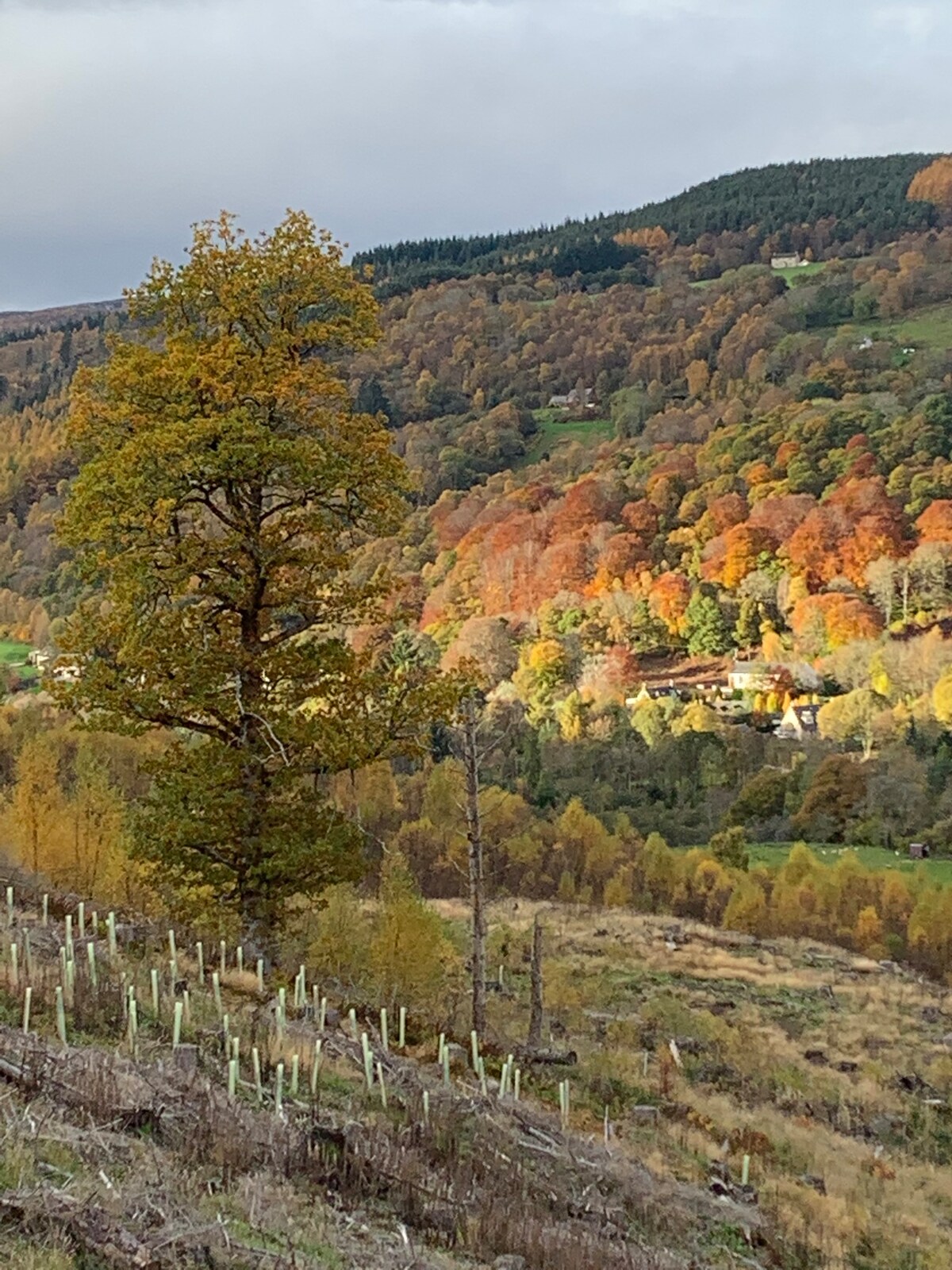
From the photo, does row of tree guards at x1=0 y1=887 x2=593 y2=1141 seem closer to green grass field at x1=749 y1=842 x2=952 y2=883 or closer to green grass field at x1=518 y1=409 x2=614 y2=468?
green grass field at x1=749 y1=842 x2=952 y2=883

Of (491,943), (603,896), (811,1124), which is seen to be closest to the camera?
(811,1124)

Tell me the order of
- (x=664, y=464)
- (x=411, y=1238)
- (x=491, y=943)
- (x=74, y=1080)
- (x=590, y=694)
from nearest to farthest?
(x=411, y=1238) < (x=74, y=1080) < (x=491, y=943) < (x=590, y=694) < (x=664, y=464)

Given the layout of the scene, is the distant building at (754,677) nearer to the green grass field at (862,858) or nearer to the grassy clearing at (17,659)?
the green grass field at (862,858)

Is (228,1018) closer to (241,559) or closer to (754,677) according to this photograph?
(241,559)

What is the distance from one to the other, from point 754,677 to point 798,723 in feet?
33.8

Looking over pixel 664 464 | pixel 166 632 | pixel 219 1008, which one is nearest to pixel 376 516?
pixel 166 632

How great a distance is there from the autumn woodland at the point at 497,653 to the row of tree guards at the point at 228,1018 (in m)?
1.64

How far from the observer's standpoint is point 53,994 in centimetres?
875

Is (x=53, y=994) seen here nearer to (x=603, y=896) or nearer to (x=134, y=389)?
(x=134, y=389)

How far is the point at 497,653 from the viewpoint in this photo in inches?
3893

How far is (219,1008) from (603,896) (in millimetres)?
41631

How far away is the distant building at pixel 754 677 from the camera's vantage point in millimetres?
83875

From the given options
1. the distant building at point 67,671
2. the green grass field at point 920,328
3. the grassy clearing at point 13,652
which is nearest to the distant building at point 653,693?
the grassy clearing at point 13,652

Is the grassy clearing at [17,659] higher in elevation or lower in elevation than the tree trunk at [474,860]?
lower
